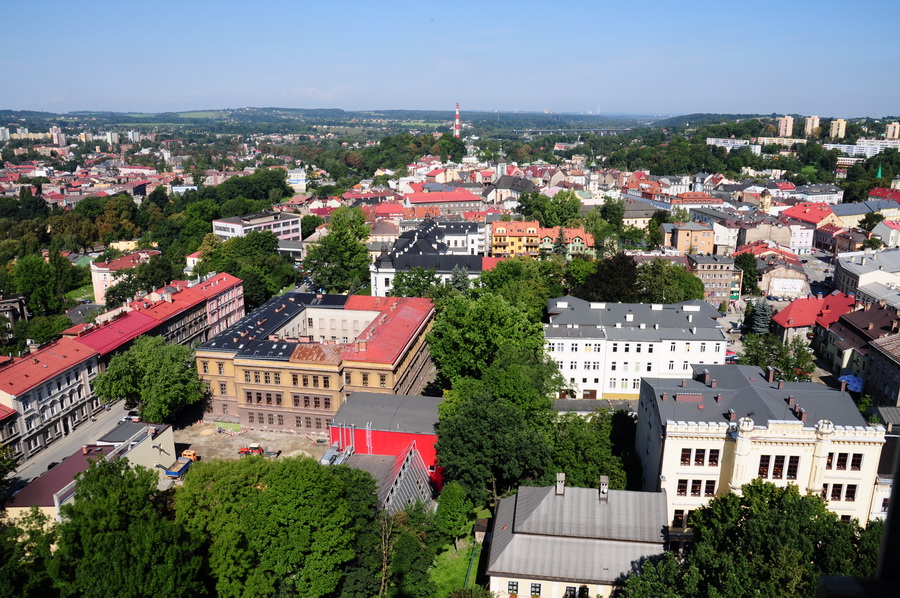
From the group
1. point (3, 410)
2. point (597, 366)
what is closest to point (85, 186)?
point (3, 410)

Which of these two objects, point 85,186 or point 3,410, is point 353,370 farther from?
point 85,186

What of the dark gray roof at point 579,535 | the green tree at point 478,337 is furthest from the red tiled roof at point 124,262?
the dark gray roof at point 579,535

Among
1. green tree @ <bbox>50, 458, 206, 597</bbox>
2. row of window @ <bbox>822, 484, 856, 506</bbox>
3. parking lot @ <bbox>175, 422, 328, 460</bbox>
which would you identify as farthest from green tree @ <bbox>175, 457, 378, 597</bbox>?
row of window @ <bbox>822, 484, 856, 506</bbox>

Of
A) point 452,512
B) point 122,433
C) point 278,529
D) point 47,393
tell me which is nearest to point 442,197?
point 47,393

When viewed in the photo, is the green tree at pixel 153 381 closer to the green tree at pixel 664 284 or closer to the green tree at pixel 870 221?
the green tree at pixel 664 284

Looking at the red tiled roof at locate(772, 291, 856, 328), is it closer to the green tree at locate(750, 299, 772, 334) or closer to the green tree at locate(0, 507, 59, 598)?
the green tree at locate(750, 299, 772, 334)

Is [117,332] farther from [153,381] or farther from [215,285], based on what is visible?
[215,285]

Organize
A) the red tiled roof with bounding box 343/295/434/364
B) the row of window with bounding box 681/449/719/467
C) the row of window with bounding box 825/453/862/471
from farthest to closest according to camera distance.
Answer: the red tiled roof with bounding box 343/295/434/364
the row of window with bounding box 681/449/719/467
the row of window with bounding box 825/453/862/471
